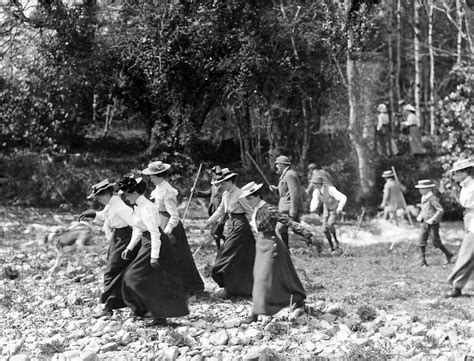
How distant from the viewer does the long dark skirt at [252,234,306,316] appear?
7703 mm

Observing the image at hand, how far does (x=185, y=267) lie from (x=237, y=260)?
0.80 m

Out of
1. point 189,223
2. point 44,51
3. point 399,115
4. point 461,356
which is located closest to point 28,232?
point 189,223

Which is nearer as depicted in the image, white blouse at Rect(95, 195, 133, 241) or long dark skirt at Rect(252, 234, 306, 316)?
long dark skirt at Rect(252, 234, 306, 316)

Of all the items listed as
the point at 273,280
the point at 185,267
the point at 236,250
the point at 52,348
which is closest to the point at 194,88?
the point at 185,267

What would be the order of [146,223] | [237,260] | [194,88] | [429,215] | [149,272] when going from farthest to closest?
1. [194,88]
2. [429,215]
3. [237,260]
4. [149,272]
5. [146,223]

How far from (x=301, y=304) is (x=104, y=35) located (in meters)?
12.0

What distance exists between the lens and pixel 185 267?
30.3 ft

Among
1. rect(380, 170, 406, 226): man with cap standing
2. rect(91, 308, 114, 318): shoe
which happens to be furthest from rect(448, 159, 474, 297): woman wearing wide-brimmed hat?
rect(380, 170, 406, 226): man with cap standing

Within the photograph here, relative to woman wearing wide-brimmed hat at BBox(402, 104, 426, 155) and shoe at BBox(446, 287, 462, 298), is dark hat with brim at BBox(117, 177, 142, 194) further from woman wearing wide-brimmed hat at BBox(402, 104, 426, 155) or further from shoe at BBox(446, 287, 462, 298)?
woman wearing wide-brimmed hat at BBox(402, 104, 426, 155)

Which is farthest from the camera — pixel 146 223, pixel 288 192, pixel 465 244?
pixel 288 192

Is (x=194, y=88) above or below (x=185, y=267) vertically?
above

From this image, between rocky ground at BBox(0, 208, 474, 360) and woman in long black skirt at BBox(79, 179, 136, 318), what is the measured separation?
242 mm

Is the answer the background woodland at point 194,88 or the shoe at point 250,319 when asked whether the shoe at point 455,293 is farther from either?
the background woodland at point 194,88

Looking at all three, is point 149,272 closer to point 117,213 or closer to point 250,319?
point 117,213
